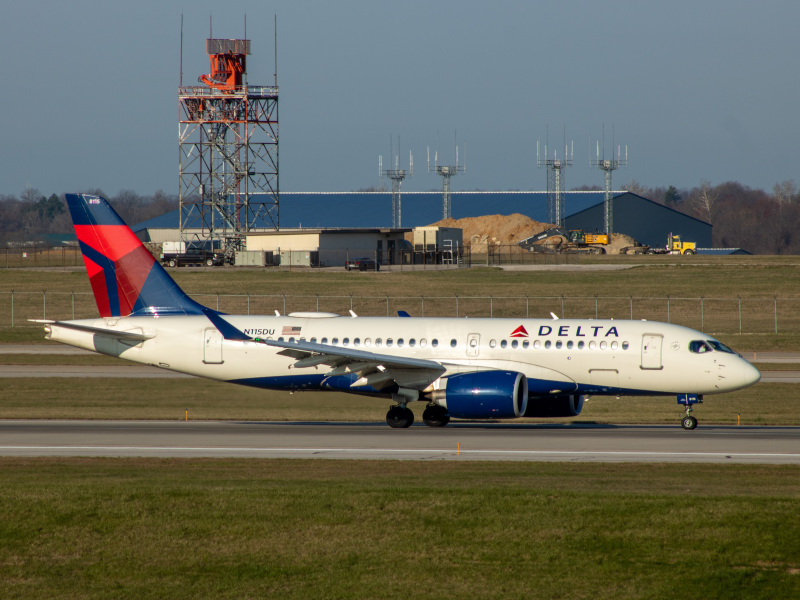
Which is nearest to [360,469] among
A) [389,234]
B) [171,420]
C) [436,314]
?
[171,420]

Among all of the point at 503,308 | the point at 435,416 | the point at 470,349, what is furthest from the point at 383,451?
the point at 503,308

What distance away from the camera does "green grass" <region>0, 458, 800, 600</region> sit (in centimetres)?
1373

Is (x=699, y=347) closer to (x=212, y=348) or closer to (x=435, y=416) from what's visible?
(x=435, y=416)

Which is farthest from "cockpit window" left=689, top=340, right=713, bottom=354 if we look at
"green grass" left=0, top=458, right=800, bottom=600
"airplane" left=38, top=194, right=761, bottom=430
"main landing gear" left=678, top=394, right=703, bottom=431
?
"green grass" left=0, top=458, right=800, bottom=600

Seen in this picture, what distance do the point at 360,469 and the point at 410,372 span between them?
25.8ft

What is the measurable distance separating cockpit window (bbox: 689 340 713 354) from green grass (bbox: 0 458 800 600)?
11074 mm

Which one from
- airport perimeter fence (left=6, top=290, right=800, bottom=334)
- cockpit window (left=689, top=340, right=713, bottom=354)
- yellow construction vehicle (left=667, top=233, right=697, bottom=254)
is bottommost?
cockpit window (left=689, top=340, right=713, bottom=354)

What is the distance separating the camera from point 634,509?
16656 mm

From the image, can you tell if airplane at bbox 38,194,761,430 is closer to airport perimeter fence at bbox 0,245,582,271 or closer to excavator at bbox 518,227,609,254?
airport perimeter fence at bbox 0,245,582,271

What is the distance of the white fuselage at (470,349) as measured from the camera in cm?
3038

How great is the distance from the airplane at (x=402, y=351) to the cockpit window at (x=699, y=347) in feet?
0.11

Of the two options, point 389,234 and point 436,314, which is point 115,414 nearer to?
point 436,314

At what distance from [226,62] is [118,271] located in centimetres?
9063

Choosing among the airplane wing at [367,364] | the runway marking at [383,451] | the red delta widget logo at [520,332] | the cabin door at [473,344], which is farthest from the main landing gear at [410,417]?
the runway marking at [383,451]
